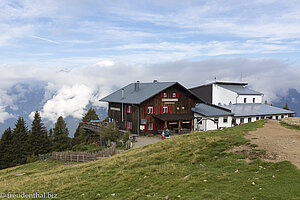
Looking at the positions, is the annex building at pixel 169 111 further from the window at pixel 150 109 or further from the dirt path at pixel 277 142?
the dirt path at pixel 277 142

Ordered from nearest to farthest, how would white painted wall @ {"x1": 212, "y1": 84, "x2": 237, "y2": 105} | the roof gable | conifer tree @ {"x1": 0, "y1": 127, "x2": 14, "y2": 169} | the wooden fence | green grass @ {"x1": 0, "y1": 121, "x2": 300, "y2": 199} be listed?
green grass @ {"x1": 0, "y1": 121, "x2": 300, "y2": 199} → the wooden fence → the roof gable → conifer tree @ {"x1": 0, "y1": 127, "x2": 14, "y2": 169} → white painted wall @ {"x1": 212, "y1": 84, "x2": 237, "y2": 105}

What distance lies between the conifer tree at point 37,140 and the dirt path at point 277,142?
4667cm

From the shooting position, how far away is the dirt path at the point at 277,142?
12182 millimetres

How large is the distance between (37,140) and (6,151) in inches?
244


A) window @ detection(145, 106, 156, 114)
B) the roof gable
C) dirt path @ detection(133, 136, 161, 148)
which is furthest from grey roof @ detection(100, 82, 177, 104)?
dirt path @ detection(133, 136, 161, 148)

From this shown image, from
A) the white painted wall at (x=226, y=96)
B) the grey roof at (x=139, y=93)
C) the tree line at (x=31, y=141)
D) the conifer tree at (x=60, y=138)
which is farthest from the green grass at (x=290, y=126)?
the conifer tree at (x=60, y=138)

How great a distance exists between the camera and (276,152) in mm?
12938

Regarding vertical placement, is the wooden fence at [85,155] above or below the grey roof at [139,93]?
below

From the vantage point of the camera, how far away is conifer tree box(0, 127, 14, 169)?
49.0 metres

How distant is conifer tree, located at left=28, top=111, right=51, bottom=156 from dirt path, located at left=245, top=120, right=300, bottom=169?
46673 millimetres

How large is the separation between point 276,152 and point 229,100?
44.4 m

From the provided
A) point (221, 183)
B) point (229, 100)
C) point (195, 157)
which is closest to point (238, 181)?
point (221, 183)

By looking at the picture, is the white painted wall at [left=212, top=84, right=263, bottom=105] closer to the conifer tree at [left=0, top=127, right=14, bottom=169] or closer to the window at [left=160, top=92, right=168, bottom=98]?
the window at [left=160, top=92, right=168, bottom=98]

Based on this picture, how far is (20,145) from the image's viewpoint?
2037 inches
